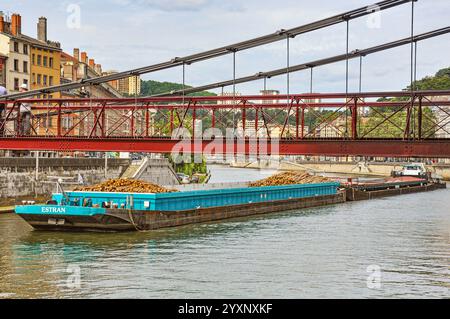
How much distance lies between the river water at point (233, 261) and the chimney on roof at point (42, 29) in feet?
197

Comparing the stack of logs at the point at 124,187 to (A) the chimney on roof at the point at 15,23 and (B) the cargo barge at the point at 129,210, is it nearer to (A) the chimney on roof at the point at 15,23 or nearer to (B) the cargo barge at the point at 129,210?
(B) the cargo barge at the point at 129,210

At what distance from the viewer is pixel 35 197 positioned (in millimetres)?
60906

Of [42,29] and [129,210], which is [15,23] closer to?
[42,29]

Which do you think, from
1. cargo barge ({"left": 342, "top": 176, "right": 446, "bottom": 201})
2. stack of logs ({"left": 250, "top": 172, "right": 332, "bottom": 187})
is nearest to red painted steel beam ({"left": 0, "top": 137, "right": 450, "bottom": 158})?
stack of logs ({"left": 250, "top": 172, "right": 332, "bottom": 187})

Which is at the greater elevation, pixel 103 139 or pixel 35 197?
pixel 103 139

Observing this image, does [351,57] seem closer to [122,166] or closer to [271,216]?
[271,216]

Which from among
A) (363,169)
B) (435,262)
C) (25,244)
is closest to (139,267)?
(25,244)

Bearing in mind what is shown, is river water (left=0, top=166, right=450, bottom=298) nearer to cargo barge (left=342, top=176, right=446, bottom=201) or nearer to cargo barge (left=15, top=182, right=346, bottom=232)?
cargo barge (left=15, top=182, right=346, bottom=232)

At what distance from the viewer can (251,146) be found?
46.3 meters

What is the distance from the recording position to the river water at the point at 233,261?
28.3 metres

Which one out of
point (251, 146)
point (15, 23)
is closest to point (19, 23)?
point (15, 23)

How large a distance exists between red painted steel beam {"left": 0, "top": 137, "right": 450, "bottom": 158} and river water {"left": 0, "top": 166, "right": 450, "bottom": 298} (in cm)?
483

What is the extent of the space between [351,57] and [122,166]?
116 feet
